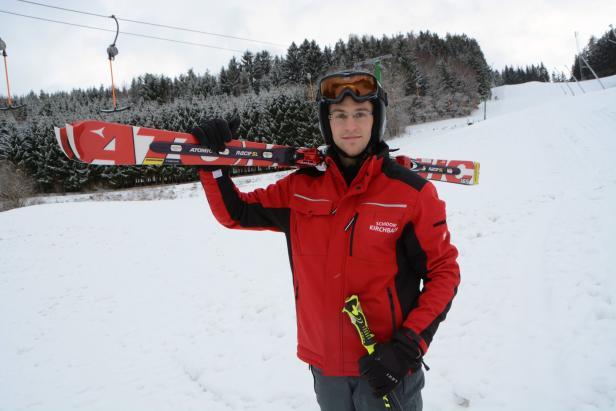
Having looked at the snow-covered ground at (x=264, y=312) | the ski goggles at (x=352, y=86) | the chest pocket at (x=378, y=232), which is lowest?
the snow-covered ground at (x=264, y=312)

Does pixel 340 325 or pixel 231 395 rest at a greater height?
pixel 340 325

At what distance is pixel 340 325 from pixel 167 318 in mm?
5927

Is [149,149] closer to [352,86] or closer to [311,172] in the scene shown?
[311,172]

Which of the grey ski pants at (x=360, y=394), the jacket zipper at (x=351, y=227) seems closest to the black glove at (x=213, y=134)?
the jacket zipper at (x=351, y=227)

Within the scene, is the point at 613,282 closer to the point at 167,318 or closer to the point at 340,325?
the point at 340,325

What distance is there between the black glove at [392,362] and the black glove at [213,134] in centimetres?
161

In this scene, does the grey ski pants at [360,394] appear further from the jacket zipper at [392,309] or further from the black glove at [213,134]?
the black glove at [213,134]

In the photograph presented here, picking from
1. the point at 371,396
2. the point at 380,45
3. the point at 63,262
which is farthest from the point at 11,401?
the point at 380,45

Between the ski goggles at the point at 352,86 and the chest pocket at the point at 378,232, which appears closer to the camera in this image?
the chest pocket at the point at 378,232

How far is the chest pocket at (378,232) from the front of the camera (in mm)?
1724

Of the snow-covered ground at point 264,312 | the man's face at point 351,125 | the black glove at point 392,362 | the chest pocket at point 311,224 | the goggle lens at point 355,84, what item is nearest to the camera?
the black glove at point 392,362

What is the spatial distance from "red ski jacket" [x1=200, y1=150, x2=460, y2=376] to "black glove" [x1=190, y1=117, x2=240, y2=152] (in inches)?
29.9

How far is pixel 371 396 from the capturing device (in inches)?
70.8

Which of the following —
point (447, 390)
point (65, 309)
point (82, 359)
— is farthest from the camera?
point (65, 309)
